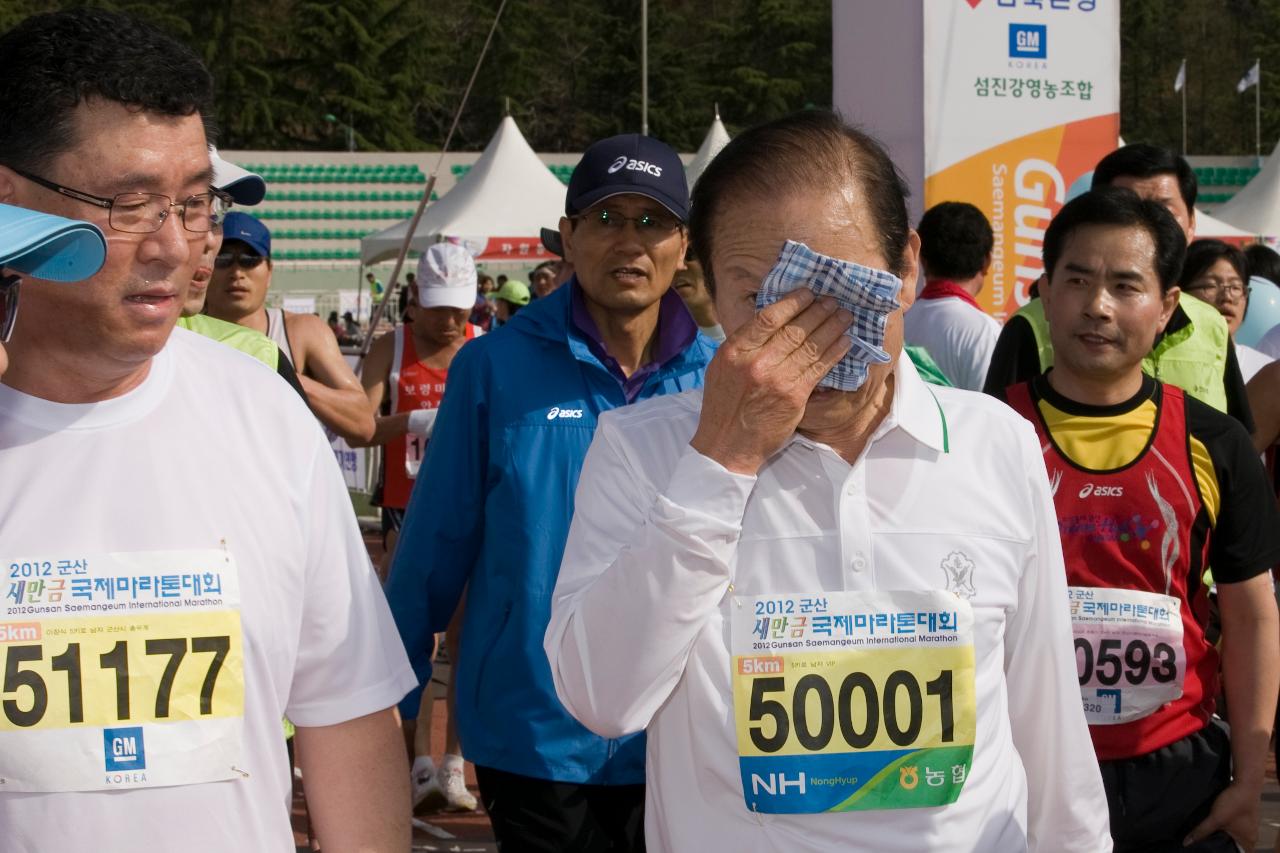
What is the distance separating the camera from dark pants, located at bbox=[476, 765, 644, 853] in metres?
3.38

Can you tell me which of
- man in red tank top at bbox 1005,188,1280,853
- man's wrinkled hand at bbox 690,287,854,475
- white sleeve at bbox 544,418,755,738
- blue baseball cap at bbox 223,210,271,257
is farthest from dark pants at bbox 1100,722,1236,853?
blue baseball cap at bbox 223,210,271,257

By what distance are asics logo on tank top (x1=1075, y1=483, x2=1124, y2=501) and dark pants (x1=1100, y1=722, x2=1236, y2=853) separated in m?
0.57

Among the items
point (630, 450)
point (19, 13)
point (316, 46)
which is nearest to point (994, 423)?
point (630, 450)

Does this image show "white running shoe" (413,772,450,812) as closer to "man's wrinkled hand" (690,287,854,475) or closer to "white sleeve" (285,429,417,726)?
"white sleeve" (285,429,417,726)

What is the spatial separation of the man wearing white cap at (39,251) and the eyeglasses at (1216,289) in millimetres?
5471

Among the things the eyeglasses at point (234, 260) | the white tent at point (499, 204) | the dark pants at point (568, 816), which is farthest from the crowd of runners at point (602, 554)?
the white tent at point (499, 204)

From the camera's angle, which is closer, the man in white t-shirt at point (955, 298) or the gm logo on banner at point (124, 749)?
the gm logo on banner at point (124, 749)

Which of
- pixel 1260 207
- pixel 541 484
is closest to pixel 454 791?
pixel 541 484

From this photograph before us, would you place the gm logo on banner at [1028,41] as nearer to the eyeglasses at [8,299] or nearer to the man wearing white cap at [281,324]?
the man wearing white cap at [281,324]

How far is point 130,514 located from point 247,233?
3359mm

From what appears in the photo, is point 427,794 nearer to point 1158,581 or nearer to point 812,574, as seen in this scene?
point 1158,581

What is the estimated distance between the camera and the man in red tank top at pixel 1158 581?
3273mm

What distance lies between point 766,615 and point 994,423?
1.58ft

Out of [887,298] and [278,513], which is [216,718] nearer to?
[278,513]
